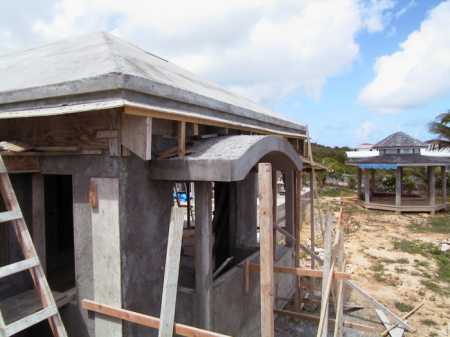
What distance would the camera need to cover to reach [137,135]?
4070 millimetres

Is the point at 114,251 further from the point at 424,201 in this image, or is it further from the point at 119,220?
the point at 424,201

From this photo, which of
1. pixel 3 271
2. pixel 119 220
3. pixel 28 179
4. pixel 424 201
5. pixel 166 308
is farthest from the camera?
pixel 424 201

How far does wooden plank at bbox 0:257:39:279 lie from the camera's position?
3504mm

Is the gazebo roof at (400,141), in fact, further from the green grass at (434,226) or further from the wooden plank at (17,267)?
the wooden plank at (17,267)

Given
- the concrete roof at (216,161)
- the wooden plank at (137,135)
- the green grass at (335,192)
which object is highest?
the wooden plank at (137,135)

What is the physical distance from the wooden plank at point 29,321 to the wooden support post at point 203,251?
75.0 inches

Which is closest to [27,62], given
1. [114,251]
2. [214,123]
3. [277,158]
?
[214,123]

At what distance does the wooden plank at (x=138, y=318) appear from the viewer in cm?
373

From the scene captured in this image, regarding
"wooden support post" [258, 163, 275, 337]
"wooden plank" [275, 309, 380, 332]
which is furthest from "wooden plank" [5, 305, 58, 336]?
"wooden plank" [275, 309, 380, 332]

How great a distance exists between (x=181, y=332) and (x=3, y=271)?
6.38 ft

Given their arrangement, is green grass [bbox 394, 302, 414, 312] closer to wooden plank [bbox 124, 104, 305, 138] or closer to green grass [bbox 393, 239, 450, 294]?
green grass [bbox 393, 239, 450, 294]

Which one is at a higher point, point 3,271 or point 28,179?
point 28,179

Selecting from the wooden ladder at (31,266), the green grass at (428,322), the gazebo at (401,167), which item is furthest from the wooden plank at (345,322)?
the gazebo at (401,167)

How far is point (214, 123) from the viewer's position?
5.27 meters
